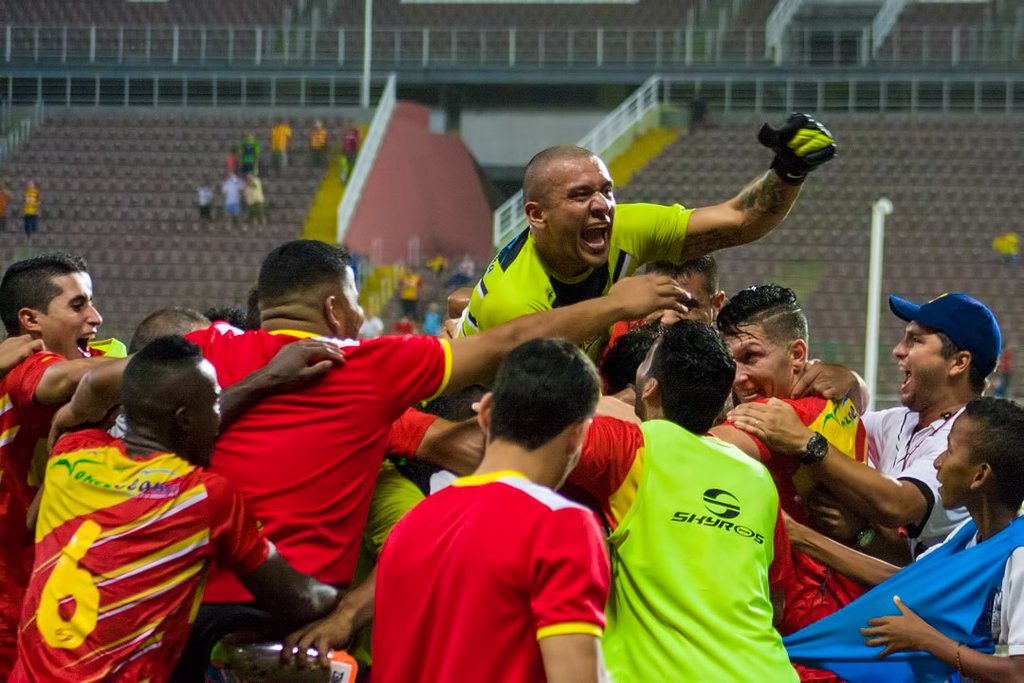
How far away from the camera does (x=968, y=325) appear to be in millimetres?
5188

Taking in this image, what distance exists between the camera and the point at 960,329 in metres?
5.18

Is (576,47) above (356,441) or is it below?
above

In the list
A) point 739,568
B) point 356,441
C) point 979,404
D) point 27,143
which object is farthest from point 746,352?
point 27,143

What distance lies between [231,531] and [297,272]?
906mm

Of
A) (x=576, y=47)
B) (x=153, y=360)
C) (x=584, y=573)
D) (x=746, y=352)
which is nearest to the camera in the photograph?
(x=584, y=573)

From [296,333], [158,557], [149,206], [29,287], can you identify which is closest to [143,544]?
[158,557]

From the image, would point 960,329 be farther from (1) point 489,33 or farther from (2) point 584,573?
(1) point 489,33

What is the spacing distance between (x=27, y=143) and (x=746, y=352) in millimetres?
Result: 29265

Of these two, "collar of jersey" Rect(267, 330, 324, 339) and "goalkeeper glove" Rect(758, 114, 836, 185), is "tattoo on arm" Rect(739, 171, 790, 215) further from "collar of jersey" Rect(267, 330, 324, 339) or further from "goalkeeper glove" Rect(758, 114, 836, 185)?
"collar of jersey" Rect(267, 330, 324, 339)

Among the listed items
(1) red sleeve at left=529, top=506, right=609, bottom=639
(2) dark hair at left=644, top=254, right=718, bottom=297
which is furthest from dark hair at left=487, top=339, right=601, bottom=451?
(2) dark hair at left=644, top=254, right=718, bottom=297

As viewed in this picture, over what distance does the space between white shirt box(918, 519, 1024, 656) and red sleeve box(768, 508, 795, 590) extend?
67 cm

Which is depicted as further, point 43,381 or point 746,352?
point 746,352

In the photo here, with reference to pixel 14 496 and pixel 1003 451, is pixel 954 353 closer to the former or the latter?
pixel 1003 451

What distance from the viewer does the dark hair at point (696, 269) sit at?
234 inches
